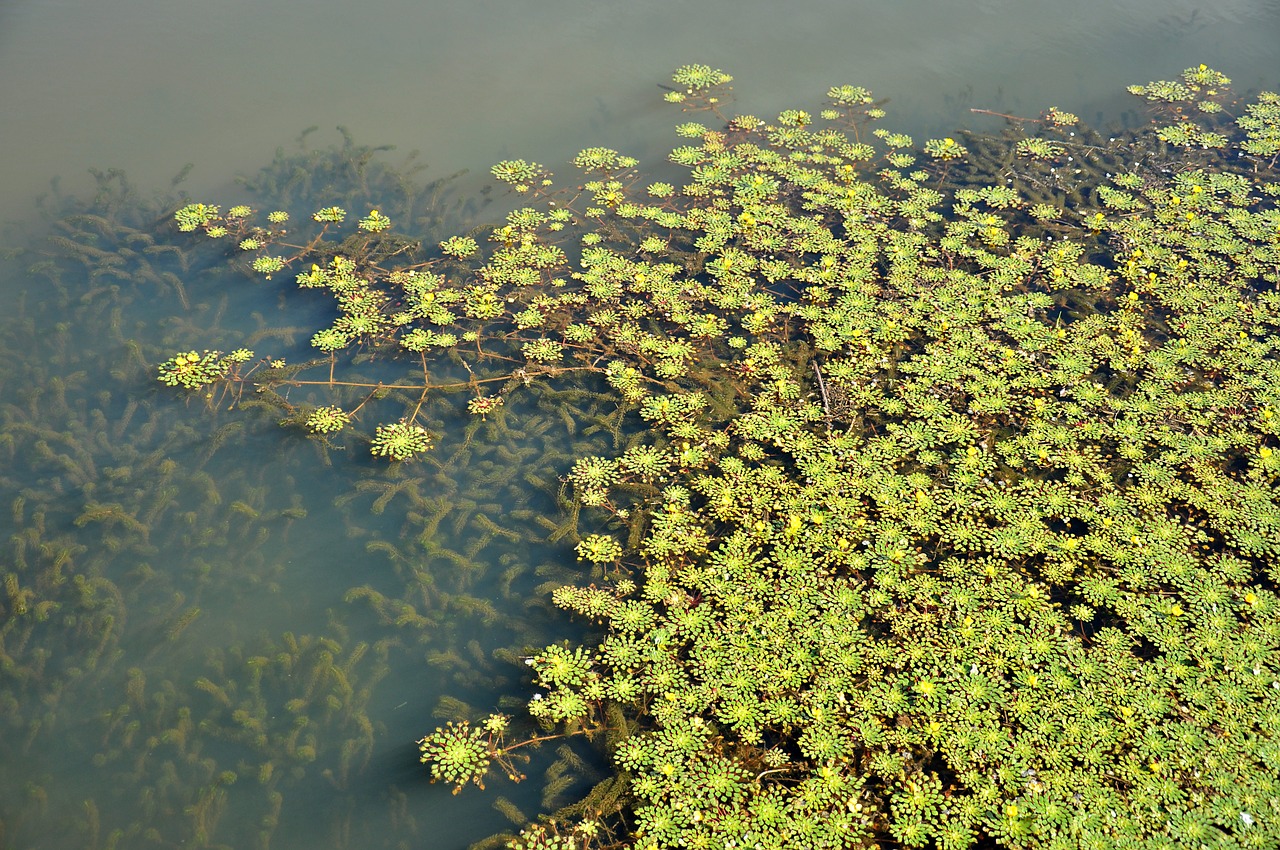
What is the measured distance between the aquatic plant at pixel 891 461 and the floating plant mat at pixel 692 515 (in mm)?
24

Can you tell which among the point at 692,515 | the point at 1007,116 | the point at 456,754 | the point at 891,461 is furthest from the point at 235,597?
the point at 1007,116

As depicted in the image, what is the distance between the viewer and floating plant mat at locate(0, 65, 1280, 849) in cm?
391

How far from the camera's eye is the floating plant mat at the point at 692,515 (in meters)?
3.91

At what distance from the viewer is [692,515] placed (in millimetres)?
4977

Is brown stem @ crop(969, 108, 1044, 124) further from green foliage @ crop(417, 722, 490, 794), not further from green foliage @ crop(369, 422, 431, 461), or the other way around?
green foliage @ crop(417, 722, 490, 794)

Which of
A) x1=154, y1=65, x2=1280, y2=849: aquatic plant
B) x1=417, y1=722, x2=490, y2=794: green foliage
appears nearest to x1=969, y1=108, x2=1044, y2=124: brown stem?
x1=154, y1=65, x2=1280, y2=849: aquatic plant

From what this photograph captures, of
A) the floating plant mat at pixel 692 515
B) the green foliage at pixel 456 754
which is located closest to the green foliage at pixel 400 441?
the floating plant mat at pixel 692 515

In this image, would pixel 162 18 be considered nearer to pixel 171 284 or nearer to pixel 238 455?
pixel 171 284

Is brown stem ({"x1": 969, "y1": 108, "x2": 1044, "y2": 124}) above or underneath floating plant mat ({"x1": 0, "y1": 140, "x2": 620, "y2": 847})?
above

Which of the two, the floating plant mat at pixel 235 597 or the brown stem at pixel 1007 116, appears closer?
the floating plant mat at pixel 235 597

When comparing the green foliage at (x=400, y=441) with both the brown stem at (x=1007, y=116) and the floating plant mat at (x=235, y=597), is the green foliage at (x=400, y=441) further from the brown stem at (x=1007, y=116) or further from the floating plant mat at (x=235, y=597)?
the brown stem at (x=1007, y=116)

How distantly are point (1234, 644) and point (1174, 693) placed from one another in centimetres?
50

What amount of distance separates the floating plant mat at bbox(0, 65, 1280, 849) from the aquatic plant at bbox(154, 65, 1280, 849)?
0.02 m

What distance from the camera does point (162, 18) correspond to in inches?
360
